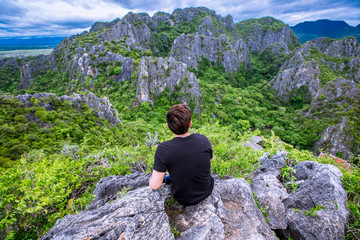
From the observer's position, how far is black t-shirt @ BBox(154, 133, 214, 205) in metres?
2.94

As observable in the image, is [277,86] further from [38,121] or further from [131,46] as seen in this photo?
[38,121]

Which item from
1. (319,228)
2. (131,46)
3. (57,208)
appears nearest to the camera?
(319,228)

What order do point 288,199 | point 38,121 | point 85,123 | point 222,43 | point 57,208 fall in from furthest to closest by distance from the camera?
point 222,43, point 85,123, point 38,121, point 288,199, point 57,208

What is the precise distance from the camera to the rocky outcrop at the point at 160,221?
2.71m

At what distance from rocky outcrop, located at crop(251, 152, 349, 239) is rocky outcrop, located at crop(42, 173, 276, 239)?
2.41ft

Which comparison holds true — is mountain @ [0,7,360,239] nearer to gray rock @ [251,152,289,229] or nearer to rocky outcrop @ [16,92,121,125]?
rocky outcrop @ [16,92,121,125]

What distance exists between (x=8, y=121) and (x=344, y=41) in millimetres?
144762

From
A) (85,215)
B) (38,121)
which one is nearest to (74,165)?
(85,215)

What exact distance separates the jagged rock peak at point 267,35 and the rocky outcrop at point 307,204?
504ft

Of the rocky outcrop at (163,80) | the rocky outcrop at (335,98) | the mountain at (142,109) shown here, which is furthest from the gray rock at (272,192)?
the rocky outcrop at (335,98)

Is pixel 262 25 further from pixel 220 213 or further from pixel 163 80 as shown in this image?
pixel 220 213

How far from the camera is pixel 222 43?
86.6 metres

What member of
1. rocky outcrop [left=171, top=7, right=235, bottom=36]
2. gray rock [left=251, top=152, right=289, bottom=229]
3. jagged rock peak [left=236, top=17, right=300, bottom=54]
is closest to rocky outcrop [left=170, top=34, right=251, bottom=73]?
rocky outcrop [left=171, top=7, right=235, bottom=36]

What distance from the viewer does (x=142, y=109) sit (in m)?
37.6
